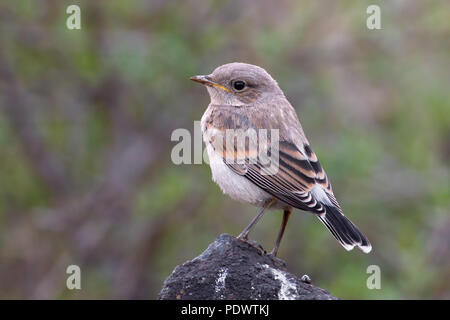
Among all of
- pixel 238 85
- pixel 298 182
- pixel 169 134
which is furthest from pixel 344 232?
pixel 169 134

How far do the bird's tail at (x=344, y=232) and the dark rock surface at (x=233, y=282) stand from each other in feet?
1.82

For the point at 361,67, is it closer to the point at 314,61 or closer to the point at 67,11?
the point at 314,61

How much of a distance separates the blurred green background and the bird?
3.23m

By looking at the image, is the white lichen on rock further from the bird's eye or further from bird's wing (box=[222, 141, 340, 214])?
the bird's eye

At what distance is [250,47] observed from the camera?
36.3ft

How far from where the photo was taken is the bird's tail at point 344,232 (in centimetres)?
586

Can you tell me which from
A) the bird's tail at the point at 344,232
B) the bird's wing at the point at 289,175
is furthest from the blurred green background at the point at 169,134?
the bird's tail at the point at 344,232

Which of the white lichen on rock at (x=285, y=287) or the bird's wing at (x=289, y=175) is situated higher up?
the bird's wing at (x=289, y=175)

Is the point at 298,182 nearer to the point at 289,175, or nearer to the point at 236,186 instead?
the point at 289,175

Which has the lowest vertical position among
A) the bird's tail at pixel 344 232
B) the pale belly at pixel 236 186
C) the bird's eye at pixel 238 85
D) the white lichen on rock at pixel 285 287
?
the white lichen on rock at pixel 285 287

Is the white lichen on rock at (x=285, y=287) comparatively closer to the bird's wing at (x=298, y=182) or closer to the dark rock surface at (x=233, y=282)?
the dark rock surface at (x=233, y=282)

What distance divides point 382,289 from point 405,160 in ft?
9.56

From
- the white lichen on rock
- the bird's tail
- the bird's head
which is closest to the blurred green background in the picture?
the bird's head

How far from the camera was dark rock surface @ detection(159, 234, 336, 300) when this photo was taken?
17.7 feet
